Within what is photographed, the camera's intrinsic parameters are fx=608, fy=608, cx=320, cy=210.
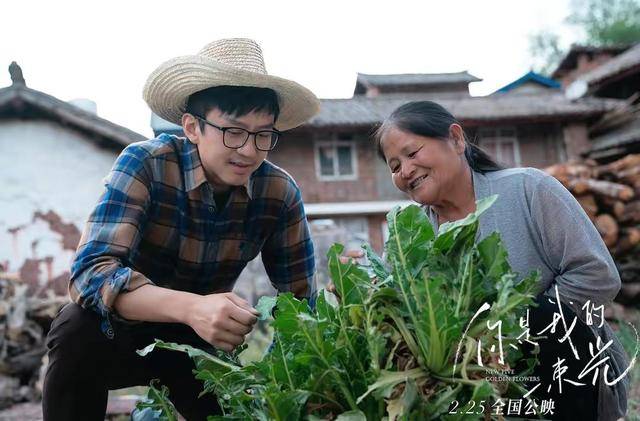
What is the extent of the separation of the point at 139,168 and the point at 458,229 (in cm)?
126

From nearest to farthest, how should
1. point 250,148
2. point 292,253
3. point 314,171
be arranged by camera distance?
1. point 250,148
2. point 292,253
3. point 314,171

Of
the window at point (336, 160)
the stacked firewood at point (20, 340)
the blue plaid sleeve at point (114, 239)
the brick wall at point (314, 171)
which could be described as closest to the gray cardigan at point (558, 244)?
the blue plaid sleeve at point (114, 239)

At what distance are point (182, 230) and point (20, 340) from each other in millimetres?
4940

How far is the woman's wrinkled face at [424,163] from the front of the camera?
214 centimetres

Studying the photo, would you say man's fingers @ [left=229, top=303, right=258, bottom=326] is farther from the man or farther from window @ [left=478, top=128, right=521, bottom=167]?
window @ [left=478, top=128, right=521, bottom=167]

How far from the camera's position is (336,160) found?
51.2 ft

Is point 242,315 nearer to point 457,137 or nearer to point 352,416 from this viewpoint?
point 352,416

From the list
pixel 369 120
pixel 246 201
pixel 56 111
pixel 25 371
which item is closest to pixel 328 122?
pixel 369 120

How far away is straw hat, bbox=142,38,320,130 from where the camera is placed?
218 centimetres

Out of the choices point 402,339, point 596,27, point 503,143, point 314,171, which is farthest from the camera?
point 596,27

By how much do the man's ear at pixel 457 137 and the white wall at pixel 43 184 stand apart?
944 centimetres

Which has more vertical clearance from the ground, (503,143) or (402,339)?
(503,143)

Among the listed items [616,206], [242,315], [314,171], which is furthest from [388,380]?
[314,171]

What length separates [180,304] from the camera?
5.32 feet
